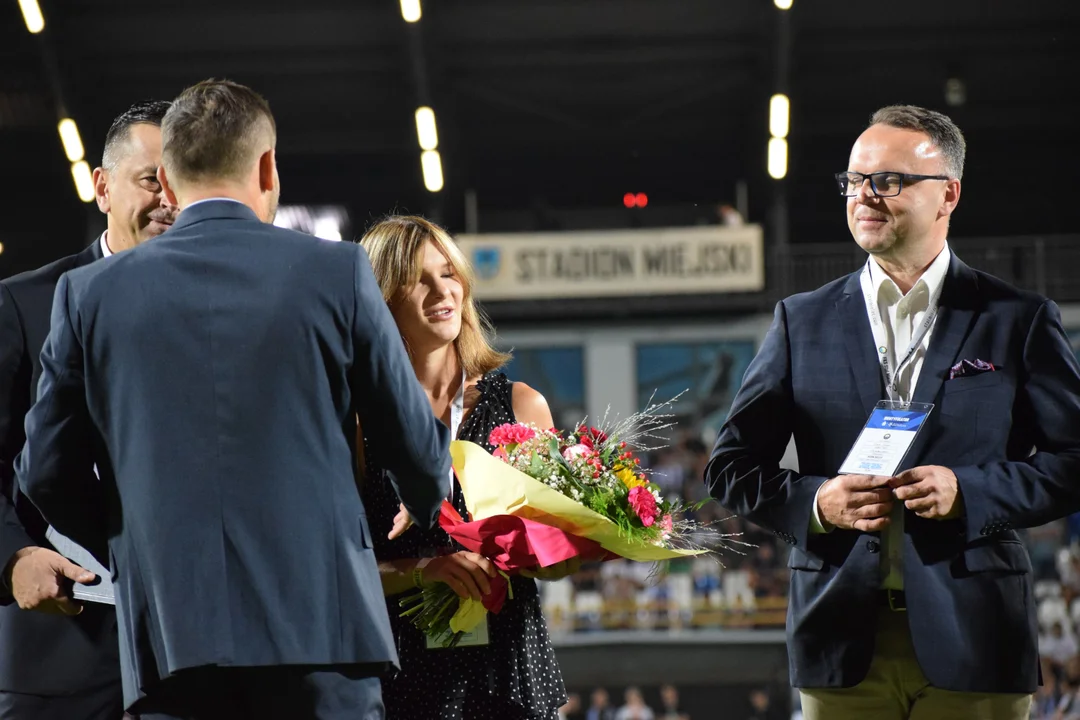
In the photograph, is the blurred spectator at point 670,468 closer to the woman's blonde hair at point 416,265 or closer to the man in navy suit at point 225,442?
the woman's blonde hair at point 416,265

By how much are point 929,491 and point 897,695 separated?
0.41 m

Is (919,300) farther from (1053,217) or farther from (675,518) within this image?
(1053,217)

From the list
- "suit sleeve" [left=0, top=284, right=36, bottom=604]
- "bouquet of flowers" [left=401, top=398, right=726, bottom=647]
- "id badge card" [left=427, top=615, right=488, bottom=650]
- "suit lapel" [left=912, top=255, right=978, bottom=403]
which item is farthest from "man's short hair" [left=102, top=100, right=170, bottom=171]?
"suit lapel" [left=912, top=255, right=978, bottom=403]

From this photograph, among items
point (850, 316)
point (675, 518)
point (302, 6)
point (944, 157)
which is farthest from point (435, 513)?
point (302, 6)

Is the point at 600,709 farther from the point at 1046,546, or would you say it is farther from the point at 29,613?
the point at 29,613

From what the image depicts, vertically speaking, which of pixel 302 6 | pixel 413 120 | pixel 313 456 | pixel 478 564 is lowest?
pixel 478 564

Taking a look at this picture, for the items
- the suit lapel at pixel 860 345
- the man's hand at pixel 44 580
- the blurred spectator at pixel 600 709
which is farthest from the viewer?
the blurred spectator at pixel 600 709

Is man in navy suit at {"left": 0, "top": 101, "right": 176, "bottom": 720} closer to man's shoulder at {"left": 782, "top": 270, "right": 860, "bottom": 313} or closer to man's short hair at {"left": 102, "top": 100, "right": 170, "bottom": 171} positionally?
man's short hair at {"left": 102, "top": 100, "right": 170, "bottom": 171}

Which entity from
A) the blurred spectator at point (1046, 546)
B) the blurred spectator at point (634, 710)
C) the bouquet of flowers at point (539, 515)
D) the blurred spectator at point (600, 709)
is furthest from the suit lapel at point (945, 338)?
the blurred spectator at point (1046, 546)

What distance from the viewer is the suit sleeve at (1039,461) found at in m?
2.52

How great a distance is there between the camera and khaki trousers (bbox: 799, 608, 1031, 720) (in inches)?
99.8

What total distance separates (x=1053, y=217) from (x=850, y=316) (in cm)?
1542

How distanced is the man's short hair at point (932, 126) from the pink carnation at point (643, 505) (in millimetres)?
905

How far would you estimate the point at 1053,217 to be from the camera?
17000 mm
